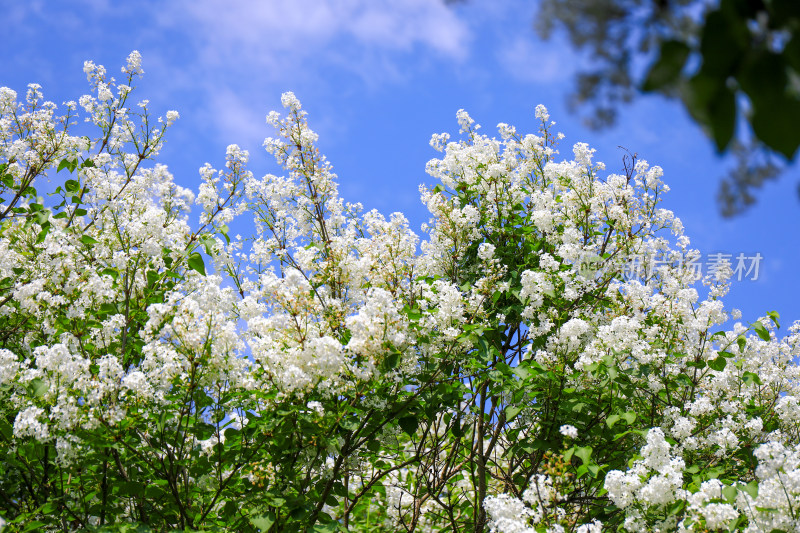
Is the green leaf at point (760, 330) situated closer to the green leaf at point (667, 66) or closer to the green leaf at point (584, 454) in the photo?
the green leaf at point (584, 454)

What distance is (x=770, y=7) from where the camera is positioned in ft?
3.44

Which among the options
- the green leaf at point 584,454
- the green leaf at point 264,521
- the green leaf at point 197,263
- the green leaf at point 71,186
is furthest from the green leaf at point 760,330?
Result: the green leaf at point 71,186

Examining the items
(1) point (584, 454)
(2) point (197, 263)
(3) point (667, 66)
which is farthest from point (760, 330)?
(3) point (667, 66)

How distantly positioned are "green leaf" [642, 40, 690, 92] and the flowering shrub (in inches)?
125

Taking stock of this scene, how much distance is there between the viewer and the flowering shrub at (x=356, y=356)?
4113 millimetres

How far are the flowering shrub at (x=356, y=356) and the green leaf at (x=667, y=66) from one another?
10.5 feet

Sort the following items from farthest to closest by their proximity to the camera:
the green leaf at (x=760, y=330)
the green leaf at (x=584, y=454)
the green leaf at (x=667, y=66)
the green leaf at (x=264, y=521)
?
the green leaf at (x=760, y=330) → the green leaf at (x=584, y=454) → the green leaf at (x=264, y=521) → the green leaf at (x=667, y=66)

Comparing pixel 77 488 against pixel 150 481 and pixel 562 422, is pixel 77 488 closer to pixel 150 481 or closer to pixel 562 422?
pixel 150 481

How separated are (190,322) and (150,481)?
4.97 ft

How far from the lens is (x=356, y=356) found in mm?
4602

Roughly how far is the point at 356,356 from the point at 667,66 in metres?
3.76

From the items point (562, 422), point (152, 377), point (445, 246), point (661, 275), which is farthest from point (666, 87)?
point (661, 275)

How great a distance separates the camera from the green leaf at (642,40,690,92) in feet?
3.45

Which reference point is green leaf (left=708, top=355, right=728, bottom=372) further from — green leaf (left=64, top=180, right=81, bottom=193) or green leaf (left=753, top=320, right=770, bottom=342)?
green leaf (left=64, top=180, right=81, bottom=193)
